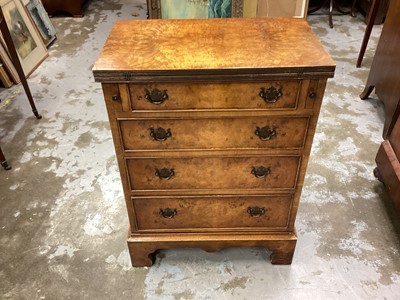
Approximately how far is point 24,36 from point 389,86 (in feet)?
9.52

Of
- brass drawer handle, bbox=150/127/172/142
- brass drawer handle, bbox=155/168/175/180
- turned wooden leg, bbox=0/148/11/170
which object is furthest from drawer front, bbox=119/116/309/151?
turned wooden leg, bbox=0/148/11/170

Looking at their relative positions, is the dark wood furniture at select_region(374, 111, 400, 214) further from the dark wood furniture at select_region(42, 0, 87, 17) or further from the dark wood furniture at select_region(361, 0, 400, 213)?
the dark wood furniture at select_region(42, 0, 87, 17)

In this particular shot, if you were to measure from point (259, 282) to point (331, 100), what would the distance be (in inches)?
64.7

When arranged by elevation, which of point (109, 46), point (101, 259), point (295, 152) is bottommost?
point (101, 259)

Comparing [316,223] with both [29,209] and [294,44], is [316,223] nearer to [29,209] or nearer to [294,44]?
[294,44]

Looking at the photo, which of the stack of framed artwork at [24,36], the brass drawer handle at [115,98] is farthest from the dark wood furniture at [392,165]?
the stack of framed artwork at [24,36]

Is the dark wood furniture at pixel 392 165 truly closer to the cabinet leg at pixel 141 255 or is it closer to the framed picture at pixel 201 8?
the cabinet leg at pixel 141 255

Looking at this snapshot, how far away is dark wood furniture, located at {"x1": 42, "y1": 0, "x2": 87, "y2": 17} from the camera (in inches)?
156

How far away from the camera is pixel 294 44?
3.73ft

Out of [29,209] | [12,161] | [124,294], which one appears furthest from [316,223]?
[12,161]

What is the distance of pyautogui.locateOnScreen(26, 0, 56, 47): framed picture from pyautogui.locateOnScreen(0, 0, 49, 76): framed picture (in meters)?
0.19

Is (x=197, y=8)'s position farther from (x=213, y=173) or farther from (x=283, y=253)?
(x=283, y=253)

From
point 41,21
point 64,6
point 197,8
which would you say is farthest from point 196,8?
point 64,6

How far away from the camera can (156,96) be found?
107cm
